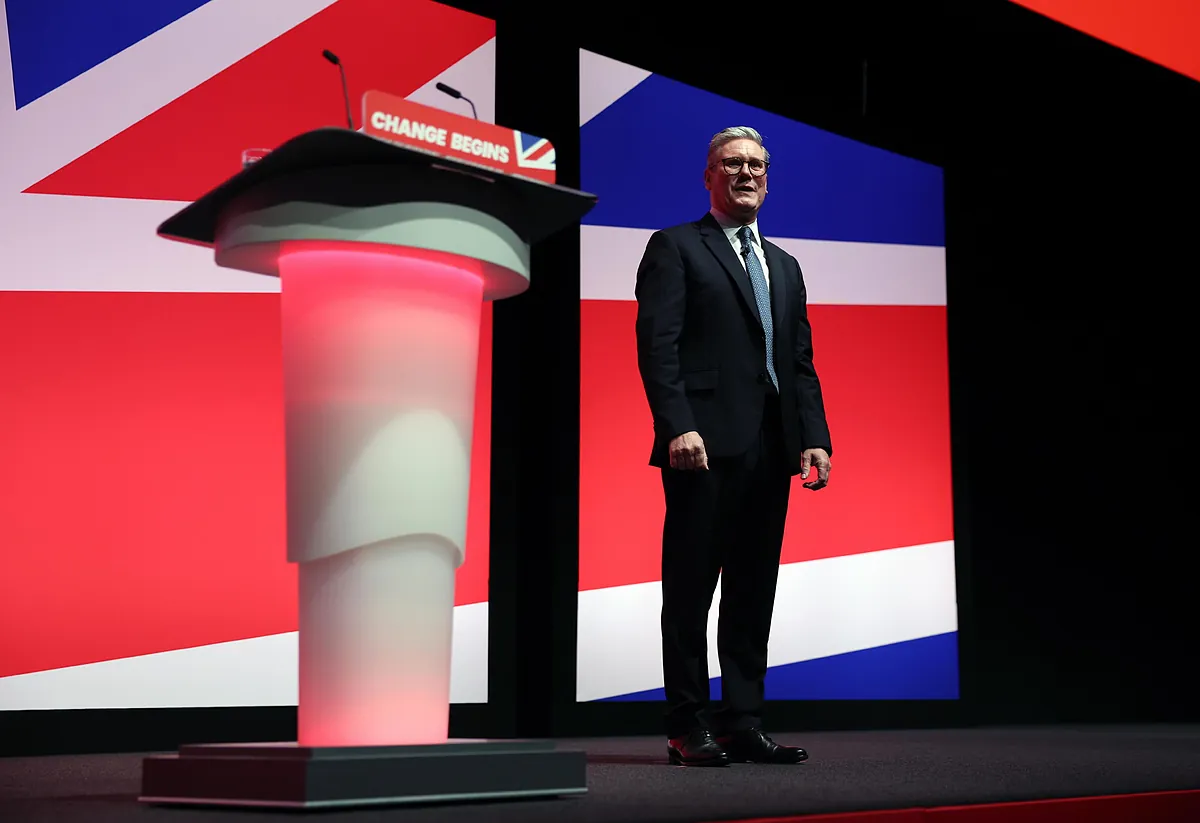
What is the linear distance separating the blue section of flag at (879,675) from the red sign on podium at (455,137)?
2410mm

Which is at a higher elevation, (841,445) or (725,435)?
(841,445)

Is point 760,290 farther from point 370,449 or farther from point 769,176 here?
point 769,176

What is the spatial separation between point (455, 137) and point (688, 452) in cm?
96

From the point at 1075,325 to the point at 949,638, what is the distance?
1.49 m

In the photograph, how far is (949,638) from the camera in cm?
455

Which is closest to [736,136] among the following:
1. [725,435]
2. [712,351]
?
[712,351]

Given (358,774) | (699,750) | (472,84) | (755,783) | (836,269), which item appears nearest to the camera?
(358,774)

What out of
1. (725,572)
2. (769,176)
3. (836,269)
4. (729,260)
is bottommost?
(725,572)

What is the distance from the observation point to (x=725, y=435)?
2.67 metres

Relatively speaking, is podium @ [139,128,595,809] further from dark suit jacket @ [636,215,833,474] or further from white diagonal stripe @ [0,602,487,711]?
white diagonal stripe @ [0,602,487,711]

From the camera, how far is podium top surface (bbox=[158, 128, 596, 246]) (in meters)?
1.71

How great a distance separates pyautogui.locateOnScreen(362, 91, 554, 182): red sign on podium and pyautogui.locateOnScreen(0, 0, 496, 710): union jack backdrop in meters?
1.64

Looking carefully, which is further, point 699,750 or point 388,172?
point 699,750

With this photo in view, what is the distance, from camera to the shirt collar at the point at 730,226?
2.84m
